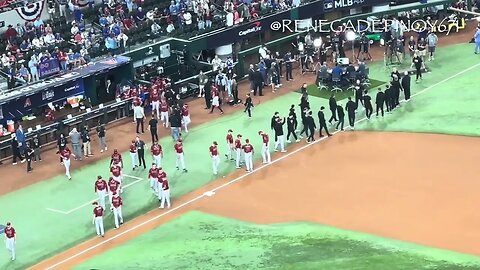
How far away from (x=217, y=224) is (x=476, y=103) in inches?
621

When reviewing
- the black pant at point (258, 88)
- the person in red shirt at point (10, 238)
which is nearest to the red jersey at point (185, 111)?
the black pant at point (258, 88)

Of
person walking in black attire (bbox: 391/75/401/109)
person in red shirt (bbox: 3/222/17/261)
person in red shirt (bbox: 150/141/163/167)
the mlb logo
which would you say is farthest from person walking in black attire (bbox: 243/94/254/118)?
person in red shirt (bbox: 3/222/17/261)

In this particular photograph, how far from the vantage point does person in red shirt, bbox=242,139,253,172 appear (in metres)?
36.2

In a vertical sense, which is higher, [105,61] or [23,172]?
[105,61]

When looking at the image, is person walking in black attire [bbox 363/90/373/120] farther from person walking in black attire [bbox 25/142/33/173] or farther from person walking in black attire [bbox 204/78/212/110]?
person walking in black attire [bbox 25/142/33/173]

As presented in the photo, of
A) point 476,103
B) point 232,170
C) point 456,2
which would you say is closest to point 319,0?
point 456,2

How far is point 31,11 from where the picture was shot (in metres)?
47.9

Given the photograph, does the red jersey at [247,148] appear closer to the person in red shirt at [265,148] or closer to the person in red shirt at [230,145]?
the person in red shirt at [265,148]

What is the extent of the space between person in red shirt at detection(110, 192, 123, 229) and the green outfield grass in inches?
54.6

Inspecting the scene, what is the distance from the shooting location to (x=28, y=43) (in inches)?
1802

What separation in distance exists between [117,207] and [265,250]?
224 inches

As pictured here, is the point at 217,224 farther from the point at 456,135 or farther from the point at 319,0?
the point at 319,0

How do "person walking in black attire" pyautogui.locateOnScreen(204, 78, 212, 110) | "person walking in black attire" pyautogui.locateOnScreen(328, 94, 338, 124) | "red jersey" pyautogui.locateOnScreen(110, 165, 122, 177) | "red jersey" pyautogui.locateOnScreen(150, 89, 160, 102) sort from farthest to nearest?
"person walking in black attire" pyautogui.locateOnScreen(204, 78, 212, 110) < "red jersey" pyautogui.locateOnScreen(150, 89, 160, 102) < "person walking in black attire" pyautogui.locateOnScreen(328, 94, 338, 124) < "red jersey" pyautogui.locateOnScreen(110, 165, 122, 177)

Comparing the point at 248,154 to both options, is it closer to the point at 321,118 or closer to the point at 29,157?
the point at 321,118
